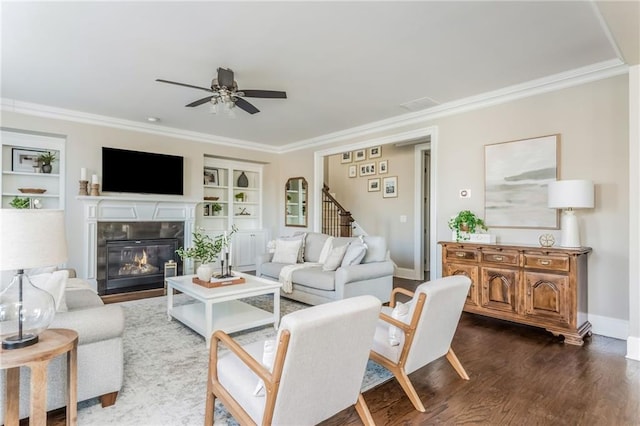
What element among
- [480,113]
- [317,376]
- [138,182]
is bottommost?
[317,376]

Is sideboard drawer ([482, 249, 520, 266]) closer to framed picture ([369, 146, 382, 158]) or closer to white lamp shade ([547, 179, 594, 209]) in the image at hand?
white lamp shade ([547, 179, 594, 209])

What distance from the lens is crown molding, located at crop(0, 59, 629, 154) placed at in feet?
11.0

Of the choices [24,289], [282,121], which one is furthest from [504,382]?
[282,121]

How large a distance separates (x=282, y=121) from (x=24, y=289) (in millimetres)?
4185

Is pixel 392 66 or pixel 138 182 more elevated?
pixel 392 66

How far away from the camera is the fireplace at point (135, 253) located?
16.8ft

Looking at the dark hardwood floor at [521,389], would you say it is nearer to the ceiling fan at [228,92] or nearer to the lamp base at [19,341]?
the lamp base at [19,341]

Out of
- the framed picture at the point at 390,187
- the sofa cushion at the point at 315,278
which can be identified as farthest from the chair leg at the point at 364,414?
the framed picture at the point at 390,187

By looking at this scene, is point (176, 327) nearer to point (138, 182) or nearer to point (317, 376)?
point (317, 376)

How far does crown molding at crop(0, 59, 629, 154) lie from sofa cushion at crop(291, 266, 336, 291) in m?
2.46

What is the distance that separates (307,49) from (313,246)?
2.87 metres

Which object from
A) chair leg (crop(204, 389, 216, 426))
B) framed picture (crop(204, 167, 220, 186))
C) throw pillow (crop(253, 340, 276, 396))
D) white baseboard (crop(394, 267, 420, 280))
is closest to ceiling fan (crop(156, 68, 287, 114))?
throw pillow (crop(253, 340, 276, 396))

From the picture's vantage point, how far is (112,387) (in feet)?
6.58

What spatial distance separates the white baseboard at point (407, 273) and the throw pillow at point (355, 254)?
237 centimetres
